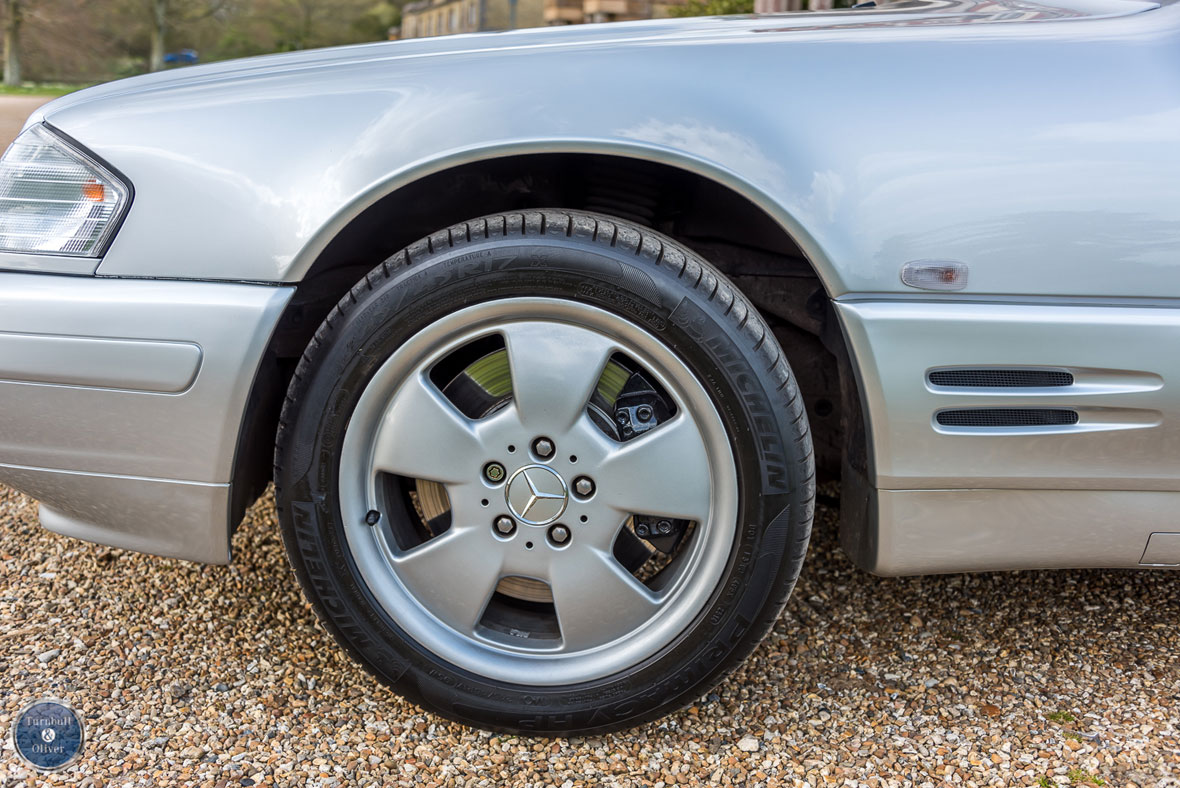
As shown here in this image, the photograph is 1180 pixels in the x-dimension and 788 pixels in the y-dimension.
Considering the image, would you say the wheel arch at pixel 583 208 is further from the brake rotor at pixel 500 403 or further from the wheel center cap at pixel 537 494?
the wheel center cap at pixel 537 494

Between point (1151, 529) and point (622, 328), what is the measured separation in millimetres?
943

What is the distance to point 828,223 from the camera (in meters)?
1.33

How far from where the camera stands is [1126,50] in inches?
52.8

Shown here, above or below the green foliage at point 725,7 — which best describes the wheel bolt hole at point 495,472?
below

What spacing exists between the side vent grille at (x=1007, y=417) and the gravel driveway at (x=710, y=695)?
0.60 meters

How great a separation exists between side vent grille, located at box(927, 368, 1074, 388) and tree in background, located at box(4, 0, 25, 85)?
4.97m

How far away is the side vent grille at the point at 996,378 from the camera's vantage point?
4.38ft

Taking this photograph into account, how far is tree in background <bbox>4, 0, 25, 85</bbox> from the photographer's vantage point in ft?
14.9

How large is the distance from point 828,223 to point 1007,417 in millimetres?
428

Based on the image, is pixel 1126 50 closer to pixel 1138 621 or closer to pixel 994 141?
pixel 994 141

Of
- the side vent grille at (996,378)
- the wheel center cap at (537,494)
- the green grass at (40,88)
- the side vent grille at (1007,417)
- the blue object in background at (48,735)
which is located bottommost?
the blue object in background at (48,735)

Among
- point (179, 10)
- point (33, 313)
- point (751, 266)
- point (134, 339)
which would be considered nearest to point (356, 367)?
point (134, 339)

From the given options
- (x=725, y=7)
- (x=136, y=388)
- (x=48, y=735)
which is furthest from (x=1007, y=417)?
(x=725, y=7)

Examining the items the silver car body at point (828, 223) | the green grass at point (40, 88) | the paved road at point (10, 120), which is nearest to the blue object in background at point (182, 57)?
the green grass at point (40, 88)
